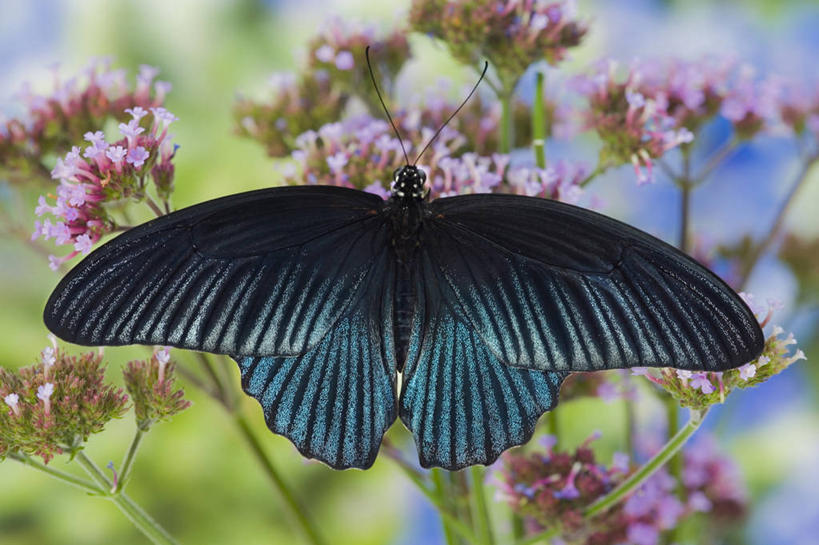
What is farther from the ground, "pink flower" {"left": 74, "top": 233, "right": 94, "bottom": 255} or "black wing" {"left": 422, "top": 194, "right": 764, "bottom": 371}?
"pink flower" {"left": 74, "top": 233, "right": 94, "bottom": 255}

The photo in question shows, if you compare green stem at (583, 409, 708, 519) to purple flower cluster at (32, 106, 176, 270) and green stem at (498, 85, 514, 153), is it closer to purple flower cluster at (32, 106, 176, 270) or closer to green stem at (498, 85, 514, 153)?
green stem at (498, 85, 514, 153)

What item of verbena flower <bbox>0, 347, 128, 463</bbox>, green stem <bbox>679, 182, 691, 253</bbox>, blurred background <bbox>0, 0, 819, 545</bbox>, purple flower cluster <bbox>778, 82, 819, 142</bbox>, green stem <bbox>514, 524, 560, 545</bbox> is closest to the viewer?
verbena flower <bbox>0, 347, 128, 463</bbox>

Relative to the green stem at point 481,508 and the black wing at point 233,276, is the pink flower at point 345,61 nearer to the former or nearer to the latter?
the black wing at point 233,276

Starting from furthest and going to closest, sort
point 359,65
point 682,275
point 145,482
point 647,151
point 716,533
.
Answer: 1. point 145,482
2. point 716,533
3. point 359,65
4. point 647,151
5. point 682,275

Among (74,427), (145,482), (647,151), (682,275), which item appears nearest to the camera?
(682,275)

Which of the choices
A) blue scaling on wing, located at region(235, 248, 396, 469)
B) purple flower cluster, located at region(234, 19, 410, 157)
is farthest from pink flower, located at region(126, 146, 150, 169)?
purple flower cluster, located at region(234, 19, 410, 157)

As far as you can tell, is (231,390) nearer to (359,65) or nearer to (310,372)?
(310,372)

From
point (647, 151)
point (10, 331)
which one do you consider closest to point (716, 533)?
point (647, 151)
